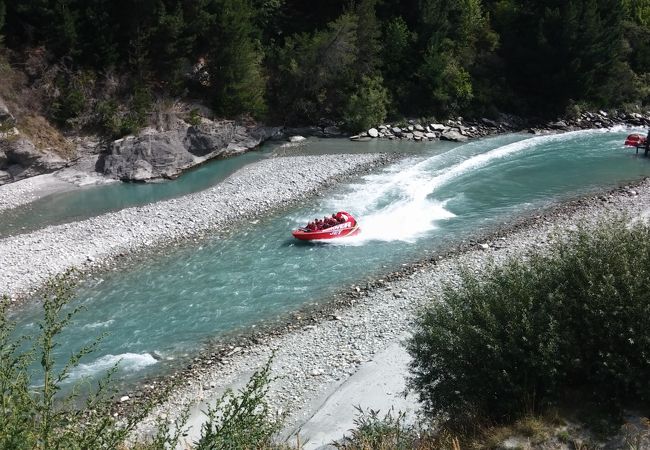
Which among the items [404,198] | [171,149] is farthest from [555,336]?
[171,149]

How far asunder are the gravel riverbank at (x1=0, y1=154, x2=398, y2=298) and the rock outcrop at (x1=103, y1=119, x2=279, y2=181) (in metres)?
3.73

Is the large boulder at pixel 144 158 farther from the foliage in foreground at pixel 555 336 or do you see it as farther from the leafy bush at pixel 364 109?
the foliage in foreground at pixel 555 336

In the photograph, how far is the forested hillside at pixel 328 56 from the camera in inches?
1339

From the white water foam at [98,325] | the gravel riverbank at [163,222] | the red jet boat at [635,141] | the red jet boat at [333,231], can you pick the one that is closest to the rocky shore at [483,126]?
the red jet boat at [635,141]

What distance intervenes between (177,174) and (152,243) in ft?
32.7

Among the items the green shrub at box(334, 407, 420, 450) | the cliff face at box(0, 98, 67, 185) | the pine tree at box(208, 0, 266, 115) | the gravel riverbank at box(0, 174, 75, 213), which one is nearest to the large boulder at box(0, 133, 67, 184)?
the cliff face at box(0, 98, 67, 185)

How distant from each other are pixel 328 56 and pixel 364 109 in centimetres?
475

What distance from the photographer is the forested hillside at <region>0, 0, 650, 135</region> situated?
1339 inches

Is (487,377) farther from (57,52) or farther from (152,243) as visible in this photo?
(57,52)

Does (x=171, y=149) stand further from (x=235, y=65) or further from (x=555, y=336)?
(x=555, y=336)

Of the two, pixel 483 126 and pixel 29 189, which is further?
pixel 483 126

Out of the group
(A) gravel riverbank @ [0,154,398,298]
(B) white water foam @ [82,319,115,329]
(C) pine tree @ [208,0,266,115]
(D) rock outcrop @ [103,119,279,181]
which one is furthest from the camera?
(C) pine tree @ [208,0,266,115]

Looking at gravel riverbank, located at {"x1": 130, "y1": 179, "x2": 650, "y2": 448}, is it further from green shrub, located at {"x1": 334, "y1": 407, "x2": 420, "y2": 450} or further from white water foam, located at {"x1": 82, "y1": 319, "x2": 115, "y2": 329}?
white water foam, located at {"x1": 82, "y1": 319, "x2": 115, "y2": 329}

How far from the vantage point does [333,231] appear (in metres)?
24.9
